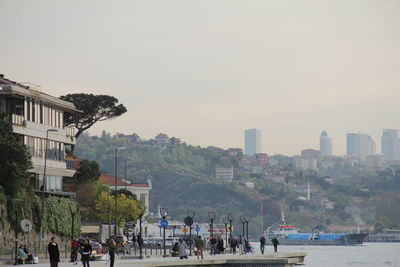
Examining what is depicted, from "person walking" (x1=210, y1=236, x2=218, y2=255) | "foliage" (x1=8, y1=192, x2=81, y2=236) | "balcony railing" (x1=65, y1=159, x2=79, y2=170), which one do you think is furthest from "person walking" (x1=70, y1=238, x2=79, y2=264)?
"balcony railing" (x1=65, y1=159, x2=79, y2=170)

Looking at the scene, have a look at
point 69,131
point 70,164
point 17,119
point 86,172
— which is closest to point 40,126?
point 17,119

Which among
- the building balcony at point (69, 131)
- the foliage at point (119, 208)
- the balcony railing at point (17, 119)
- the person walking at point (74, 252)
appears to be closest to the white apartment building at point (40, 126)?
the balcony railing at point (17, 119)

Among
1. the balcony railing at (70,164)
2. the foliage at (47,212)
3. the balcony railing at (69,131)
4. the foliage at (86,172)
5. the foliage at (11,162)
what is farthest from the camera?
the foliage at (86,172)

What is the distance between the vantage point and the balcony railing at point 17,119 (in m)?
87.8

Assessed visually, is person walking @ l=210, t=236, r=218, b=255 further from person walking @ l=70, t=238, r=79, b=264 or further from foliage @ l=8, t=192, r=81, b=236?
person walking @ l=70, t=238, r=79, b=264

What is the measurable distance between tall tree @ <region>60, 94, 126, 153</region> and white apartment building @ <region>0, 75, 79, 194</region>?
705 inches

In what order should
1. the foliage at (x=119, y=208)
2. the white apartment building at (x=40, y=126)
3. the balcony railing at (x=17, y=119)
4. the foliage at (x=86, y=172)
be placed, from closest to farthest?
the balcony railing at (x=17, y=119), the white apartment building at (x=40, y=126), the foliage at (x=86, y=172), the foliage at (x=119, y=208)

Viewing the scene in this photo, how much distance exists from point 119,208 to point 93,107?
61.7 feet

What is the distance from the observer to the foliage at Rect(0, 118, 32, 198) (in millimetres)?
82875

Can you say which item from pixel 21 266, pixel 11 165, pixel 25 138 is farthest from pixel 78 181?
pixel 21 266

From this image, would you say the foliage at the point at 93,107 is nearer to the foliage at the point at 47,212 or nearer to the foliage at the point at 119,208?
the foliage at the point at 119,208

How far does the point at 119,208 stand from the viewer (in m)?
136

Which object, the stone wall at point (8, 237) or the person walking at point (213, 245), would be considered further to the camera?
the person walking at point (213, 245)

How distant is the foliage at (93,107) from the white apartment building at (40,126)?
17.9 meters
